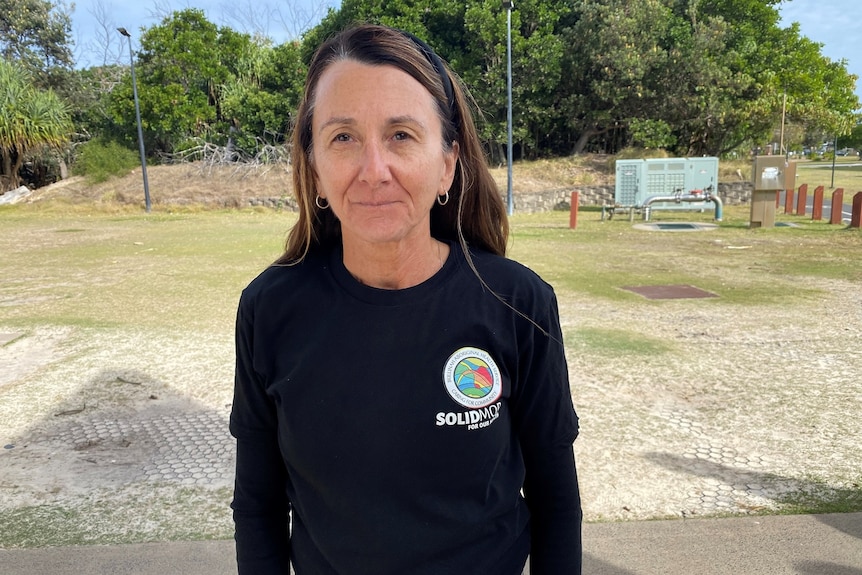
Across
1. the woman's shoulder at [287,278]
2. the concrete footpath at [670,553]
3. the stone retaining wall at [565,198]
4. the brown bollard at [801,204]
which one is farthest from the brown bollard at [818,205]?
the woman's shoulder at [287,278]

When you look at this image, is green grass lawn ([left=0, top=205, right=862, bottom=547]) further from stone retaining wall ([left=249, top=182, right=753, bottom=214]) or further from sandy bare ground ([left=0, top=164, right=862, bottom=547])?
stone retaining wall ([left=249, top=182, right=753, bottom=214])

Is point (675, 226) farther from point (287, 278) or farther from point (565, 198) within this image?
point (287, 278)

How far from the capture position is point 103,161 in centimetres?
3203

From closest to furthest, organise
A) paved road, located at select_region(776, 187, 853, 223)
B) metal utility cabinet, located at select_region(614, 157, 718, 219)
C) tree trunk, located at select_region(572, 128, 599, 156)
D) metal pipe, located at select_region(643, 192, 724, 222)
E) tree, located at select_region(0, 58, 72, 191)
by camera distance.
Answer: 1. metal pipe, located at select_region(643, 192, 724, 222)
2. paved road, located at select_region(776, 187, 853, 223)
3. metal utility cabinet, located at select_region(614, 157, 718, 219)
4. tree, located at select_region(0, 58, 72, 191)
5. tree trunk, located at select_region(572, 128, 599, 156)

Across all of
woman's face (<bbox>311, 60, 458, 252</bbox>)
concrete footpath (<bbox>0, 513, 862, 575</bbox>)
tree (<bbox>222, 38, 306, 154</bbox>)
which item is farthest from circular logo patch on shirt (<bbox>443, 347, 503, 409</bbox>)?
tree (<bbox>222, 38, 306, 154</bbox>)

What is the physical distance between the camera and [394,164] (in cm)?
130

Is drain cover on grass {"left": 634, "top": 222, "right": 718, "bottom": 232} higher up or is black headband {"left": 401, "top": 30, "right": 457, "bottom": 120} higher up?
black headband {"left": 401, "top": 30, "right": 457, "bottom": 120}

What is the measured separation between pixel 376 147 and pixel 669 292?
7840 millimetres

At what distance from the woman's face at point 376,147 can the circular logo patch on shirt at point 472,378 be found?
0.28 m

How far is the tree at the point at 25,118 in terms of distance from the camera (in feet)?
92.3

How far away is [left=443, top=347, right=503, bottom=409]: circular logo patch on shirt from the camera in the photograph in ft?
4.25

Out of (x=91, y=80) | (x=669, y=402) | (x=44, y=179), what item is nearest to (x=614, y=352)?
(x=669, y=402)

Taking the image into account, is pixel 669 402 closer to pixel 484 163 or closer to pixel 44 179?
→ pixel 484 163

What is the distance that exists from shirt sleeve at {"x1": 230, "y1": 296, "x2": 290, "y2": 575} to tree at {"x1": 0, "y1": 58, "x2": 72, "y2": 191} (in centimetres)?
3259
